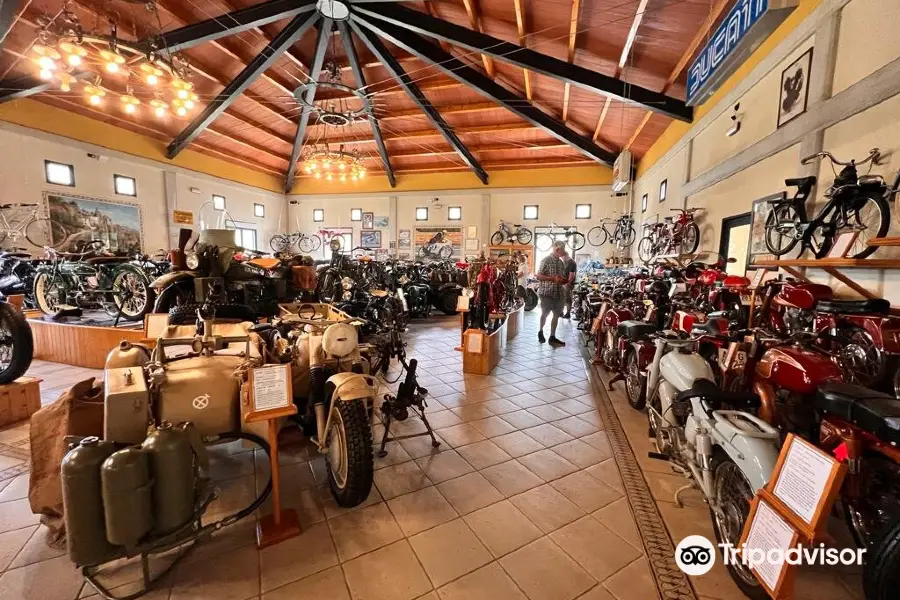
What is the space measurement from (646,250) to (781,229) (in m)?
5.58

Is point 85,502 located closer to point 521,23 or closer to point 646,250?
point 521,23

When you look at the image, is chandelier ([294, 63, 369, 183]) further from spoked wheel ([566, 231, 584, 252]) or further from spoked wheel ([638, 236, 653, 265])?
spoked wheel ([566, 231, 584, 252])

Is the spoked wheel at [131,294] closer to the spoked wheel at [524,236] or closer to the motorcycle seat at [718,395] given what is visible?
the motorcycle seat at [718,395]

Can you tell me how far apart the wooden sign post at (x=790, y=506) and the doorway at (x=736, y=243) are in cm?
468

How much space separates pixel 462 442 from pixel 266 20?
8.30 meters

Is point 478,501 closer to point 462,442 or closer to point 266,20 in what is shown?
point 462,442

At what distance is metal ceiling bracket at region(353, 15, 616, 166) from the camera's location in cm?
762

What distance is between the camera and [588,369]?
504cm

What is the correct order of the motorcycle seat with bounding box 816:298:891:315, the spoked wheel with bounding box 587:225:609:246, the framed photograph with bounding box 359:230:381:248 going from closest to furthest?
the motorcycle seat with bounding box 816:298:891:315 < the spoked wheel with bounding box 587:225:609:246 < the framed photograph with bounding box 359:230:381:248

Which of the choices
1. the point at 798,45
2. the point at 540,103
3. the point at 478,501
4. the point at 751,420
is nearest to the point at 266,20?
the point at 540,103

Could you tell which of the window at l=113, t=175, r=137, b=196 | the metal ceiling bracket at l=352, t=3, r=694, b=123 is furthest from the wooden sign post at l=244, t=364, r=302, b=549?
the window at l=113, t=175, r=137, b=196

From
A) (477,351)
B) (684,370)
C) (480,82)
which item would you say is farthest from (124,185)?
(684,370)

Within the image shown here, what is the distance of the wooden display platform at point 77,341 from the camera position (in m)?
→ 4.62

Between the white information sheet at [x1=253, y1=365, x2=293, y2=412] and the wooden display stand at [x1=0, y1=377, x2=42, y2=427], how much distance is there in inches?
121
